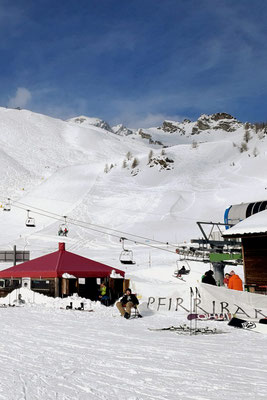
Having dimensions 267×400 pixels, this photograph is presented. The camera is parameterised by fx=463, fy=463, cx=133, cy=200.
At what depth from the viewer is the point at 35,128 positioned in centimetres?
13562

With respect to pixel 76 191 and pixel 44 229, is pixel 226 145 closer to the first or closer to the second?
pixel 76 191

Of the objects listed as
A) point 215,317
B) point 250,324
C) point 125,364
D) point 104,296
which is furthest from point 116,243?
point 125,364

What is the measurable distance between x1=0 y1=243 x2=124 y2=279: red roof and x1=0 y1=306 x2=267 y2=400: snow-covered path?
724cm

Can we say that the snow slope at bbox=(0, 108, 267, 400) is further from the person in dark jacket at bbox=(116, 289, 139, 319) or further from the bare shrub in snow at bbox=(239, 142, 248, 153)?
the bare shrub in snow at bbox=(239, 142, 248, 153)

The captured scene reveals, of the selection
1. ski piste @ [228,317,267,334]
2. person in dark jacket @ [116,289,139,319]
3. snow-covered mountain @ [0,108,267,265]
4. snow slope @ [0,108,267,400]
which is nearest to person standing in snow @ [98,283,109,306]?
snow slope @ [0,108,267,400]

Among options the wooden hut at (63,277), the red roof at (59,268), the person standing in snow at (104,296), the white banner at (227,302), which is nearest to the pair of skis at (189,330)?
the white banner at (227,302)

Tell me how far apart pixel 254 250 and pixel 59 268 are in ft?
27.1

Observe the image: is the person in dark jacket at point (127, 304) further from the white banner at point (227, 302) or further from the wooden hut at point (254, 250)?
the wooden hut at point (254, 250)

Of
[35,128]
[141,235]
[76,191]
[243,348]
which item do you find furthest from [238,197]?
[35,128]

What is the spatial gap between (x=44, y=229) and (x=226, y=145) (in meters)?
49.5

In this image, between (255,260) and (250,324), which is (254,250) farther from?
(250,324)

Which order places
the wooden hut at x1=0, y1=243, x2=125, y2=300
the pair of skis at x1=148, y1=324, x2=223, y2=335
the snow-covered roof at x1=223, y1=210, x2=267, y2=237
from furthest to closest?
the wooden hut at x1=0, y1=243, x2=125, y2=300 → the snow-covered roof at x1=223, y1=210, x2=267, y2=237 → the pair of skis at x1=148, y1=324, x2=223, y2=335

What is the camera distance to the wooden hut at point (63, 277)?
19.9m

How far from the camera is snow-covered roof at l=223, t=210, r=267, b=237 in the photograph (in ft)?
56.8
